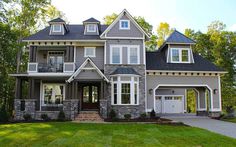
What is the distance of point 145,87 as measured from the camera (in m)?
20.8

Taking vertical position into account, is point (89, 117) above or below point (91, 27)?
below

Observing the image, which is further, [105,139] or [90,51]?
[90,51]

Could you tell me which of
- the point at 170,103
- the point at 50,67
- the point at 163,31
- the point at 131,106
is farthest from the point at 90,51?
the point at 163,31

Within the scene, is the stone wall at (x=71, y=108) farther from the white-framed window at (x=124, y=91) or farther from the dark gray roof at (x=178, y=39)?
the dark gray roof at (x=178, y=39)

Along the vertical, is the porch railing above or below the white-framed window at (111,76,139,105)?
above

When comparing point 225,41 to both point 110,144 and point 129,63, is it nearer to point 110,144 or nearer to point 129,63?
point 129,63

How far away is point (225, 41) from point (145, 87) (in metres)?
20.1

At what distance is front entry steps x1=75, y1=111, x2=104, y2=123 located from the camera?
59.9 feet

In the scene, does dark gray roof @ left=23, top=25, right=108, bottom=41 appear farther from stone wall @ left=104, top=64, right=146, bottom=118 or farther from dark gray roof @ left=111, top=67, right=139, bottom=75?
dark gray roof @ left=111, top=67, right=139, bottom=75

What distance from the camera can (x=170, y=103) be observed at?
26375 millimetres

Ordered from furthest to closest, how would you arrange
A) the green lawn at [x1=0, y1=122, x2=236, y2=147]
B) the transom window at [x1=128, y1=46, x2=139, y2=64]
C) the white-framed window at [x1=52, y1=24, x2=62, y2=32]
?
the white-framed window at [x1=52, y1=24, x2=62, y2=32] → the transom window at [x1=128, y1=46, x2=139, y2=64] → the green lawn at [x1=0, y1=122, x2=236, y2=147]

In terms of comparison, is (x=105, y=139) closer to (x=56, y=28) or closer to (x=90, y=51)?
(x=90, y=51)

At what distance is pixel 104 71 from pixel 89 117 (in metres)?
4.26

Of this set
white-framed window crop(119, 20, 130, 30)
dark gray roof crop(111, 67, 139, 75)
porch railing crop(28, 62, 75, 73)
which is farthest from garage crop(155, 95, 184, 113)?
porch railing crop(28, 62, 75, 73)
